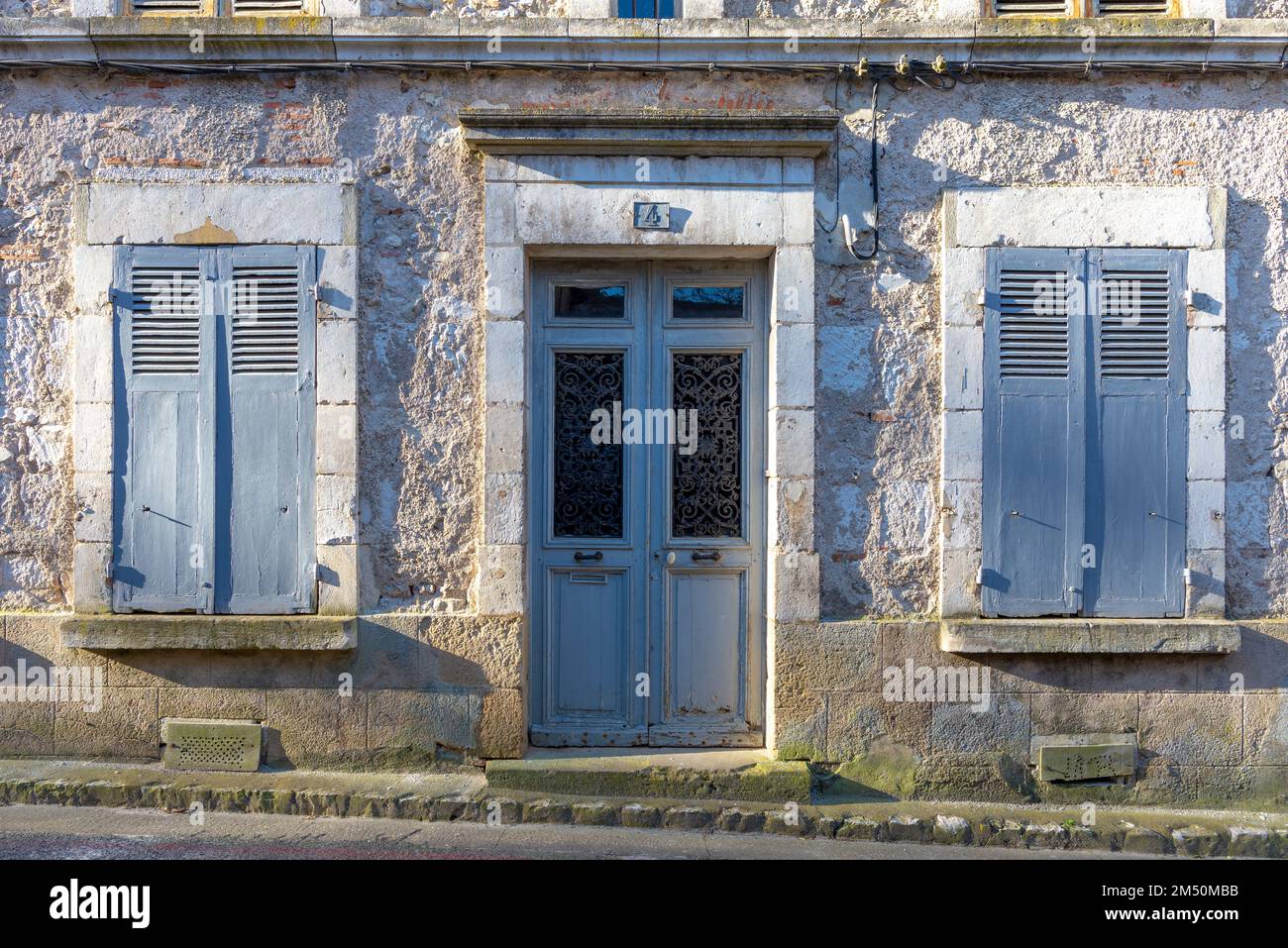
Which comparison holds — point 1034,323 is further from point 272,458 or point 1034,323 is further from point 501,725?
point 272,458

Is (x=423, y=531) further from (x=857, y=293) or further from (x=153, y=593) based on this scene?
(x=857, y=293)

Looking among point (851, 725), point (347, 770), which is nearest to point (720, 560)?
point (851, 725)

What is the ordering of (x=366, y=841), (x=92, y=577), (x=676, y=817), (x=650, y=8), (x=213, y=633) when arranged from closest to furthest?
(x=366, y=841), (x=676, y=817), (x=213, y=633), (x=92, y=577), (x=650, y=8)

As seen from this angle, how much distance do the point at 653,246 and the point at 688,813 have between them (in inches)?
114

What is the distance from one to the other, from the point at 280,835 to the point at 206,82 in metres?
3.88

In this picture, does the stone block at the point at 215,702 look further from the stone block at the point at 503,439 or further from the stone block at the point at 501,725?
the stone block at the point at 503,439

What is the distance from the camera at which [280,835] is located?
529 centimetres

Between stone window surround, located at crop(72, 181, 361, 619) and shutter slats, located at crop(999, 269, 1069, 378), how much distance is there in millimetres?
3415

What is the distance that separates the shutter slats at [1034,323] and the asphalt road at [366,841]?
2447 mm

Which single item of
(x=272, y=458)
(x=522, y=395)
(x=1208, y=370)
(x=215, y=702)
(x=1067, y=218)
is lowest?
(x=215, y=702)

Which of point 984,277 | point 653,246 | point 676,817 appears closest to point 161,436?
point 653,246

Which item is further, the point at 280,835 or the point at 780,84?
the point at 780,84

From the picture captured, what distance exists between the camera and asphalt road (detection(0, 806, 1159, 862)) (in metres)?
5.09

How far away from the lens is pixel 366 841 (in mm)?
5250
